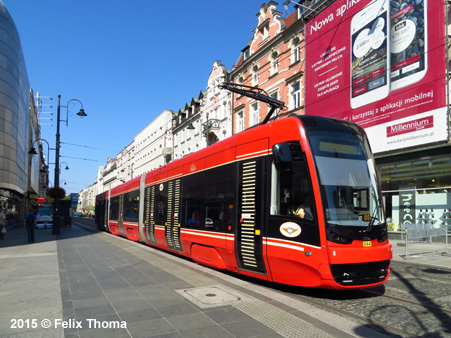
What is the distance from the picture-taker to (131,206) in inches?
688

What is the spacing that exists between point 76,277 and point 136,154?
6657 centimetres

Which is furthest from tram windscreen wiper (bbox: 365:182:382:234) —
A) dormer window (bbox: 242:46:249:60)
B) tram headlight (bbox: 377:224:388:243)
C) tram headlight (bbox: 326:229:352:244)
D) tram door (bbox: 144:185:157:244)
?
dormer window (bbox: 242:46:249:60)

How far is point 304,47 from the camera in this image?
78.1 feet

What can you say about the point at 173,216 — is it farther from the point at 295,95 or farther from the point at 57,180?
the point at 295,95

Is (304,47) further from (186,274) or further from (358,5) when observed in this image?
(186,274)

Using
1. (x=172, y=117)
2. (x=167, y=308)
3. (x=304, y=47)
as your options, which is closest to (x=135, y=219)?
(x=167, y=308)

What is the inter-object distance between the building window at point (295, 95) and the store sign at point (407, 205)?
9380 mm

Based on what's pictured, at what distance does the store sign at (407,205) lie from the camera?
17875 millimetres

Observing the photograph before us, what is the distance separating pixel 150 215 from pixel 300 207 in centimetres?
890

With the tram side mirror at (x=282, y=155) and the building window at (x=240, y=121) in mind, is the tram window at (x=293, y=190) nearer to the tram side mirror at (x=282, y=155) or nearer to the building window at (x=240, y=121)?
the tram side mirror at (x=282, y=155)

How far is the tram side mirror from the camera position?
6.28 meters

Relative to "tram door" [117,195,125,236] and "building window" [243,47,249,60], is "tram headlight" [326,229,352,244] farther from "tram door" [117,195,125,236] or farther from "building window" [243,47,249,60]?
"building window" [243,47,249,60]

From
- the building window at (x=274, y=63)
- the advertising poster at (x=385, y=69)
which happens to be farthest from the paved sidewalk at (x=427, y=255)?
the building window at (x=274, y=63)

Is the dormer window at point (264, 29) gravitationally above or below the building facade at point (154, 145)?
above
